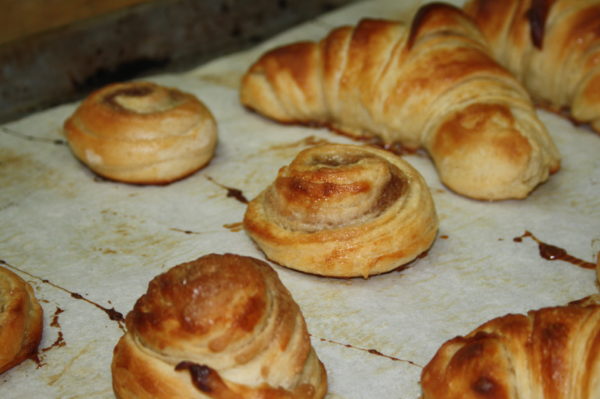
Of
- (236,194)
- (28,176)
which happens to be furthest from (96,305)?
(28,176)

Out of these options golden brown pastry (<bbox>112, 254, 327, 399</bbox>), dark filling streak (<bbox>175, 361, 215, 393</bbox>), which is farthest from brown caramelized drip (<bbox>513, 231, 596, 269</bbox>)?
dark filling streak (<bbox>175, 361, 215, 393</bbox>)

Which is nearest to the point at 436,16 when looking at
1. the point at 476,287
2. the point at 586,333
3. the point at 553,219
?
the point at 553,219

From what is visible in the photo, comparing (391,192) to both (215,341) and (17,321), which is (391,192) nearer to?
(215,341)

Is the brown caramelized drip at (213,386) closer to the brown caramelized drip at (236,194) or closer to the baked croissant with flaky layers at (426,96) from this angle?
the brown caramelized drip at (236,194)

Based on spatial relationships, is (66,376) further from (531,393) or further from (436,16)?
(436,16)

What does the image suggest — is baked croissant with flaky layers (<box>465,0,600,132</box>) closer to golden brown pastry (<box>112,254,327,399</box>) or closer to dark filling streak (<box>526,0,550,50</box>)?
dark filling streak (<box>526,0,550,50</box>)

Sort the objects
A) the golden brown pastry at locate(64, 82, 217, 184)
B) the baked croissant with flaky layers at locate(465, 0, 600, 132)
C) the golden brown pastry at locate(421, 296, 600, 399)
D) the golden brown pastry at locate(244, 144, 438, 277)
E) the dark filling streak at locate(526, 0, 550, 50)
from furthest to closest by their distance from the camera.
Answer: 1. the dark filling streak at locate(526, 0, 550, 50)
2. the baked croissant with flaky layers at locate(465, 0, 600, 132)
3. the golden brown pastry at locate(64, 82, 217, 184)
4. the golden brown pastry at locate(244, 144, 438, 277)
5. the golden brown pastry at locate(421, 296, 600, 399)
